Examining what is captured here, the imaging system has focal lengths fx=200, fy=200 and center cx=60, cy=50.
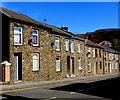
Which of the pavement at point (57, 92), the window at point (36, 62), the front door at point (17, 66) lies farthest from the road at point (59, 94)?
the window at point (36, 62)

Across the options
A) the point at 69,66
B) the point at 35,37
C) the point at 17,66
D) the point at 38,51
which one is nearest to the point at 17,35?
the point at 35,37

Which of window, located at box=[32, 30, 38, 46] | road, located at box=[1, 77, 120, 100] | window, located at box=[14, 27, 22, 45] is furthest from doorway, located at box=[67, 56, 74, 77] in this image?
road, located at box=[1, 77, 120, 100]

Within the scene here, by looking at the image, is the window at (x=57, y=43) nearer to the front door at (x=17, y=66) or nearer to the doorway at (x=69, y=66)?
the doorway at (x=69, y=66)

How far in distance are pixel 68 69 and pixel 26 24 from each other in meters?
11.1

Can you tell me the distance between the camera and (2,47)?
18984 millimetres

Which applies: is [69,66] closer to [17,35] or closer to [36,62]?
[36,62]

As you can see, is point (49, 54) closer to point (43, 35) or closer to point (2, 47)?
point (43, 35)

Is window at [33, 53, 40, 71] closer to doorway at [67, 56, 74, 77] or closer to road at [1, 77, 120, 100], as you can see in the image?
road at [1, 77, 120, 100]

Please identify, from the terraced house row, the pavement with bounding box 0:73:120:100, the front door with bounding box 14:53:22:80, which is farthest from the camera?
the front door with bounding box 14:53:22:80

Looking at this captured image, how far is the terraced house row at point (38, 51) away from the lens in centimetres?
1872

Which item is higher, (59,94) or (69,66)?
(69,66)

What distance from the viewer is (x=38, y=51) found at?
71.1 feet

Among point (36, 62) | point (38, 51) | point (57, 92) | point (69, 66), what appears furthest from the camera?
point (69, 66)

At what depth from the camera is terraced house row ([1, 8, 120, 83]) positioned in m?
18.7
